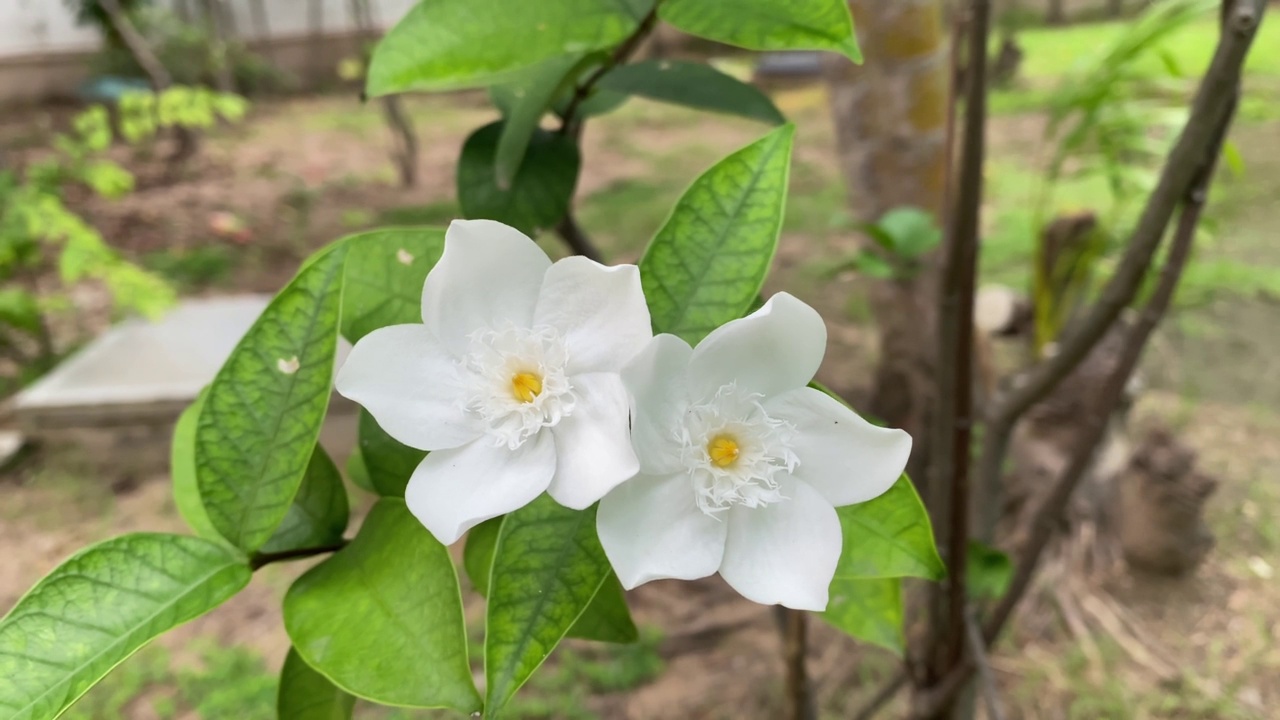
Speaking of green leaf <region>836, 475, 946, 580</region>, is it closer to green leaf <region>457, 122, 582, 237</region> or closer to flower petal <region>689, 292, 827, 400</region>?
flower petal <region>689, 292, 827, 400</region>

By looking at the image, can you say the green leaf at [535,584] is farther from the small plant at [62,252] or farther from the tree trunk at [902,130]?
the small plant at [62,252]

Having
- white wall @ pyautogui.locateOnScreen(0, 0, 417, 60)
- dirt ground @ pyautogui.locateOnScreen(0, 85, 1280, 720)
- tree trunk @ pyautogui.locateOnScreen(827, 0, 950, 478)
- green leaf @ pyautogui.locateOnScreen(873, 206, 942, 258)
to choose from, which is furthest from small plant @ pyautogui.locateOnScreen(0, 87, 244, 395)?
green leaf @ pyautogui.locateOnScreen(873, 206, 942, 258)

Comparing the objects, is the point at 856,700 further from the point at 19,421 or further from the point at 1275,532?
the point at 19,421

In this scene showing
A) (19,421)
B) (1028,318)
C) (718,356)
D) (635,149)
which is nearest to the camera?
(718,356)

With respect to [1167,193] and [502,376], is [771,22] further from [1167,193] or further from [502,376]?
[1167,193]

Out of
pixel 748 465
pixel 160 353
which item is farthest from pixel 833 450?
pixel 160 353

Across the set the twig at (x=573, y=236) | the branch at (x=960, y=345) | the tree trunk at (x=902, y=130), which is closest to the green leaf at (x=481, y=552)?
the twig at (x=573, y=236)

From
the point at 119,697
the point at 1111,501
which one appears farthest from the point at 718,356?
the point at 1111,501

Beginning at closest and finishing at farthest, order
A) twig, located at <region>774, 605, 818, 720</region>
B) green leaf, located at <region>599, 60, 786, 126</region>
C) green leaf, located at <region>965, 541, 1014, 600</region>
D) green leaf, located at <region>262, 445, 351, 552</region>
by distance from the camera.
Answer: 1. green leaf, located at <region>262, 445, 351, 552</region>
2. green leaf, located at <region>599, 60, 786, 126</region>
3. twig, located at <region>774, 605, 818, 720</region>
4. green leaf, located at <region>965, 541, 1014, 600</region>
